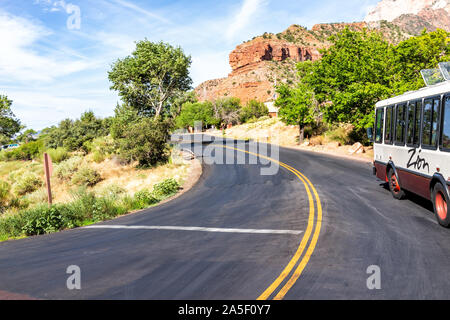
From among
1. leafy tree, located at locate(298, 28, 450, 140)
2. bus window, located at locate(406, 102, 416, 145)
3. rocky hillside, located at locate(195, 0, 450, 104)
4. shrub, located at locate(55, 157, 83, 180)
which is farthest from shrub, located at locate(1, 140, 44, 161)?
rocky hillside, located at locate(195, 0, 450, 104)

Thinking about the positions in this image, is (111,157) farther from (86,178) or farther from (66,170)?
(86,178)

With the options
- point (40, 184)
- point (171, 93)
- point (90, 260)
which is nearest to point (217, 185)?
point (90, 260)

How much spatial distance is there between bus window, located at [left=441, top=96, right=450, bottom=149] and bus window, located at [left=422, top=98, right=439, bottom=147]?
31 cm

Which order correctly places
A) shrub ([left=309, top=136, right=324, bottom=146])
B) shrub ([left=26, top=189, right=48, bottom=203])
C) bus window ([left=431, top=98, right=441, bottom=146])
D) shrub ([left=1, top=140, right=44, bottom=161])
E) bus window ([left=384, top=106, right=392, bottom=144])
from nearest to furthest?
1. bus window ([left=431, top=98, right=441, bottom=146])
2. bus window ([left=384, top=106, right=392, bottom=144])
3. shrub ([left=26, top=189, right=48, bottom=203])
4. shrub ([left=309, top=136, right=324, bottom=146])
5. shrub ([left=1, top=140, right=44, bottom=161])

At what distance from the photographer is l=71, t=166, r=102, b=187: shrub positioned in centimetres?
2516

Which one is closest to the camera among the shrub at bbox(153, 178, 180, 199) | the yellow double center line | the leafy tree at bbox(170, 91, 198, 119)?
the yellow double center line

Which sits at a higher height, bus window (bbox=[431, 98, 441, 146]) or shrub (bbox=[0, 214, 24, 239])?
bus window (bbox=[431, 98, 441, 146])

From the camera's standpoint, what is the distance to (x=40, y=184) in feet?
89.0

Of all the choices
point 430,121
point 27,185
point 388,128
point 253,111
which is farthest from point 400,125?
point 253,111

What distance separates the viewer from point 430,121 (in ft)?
27.3

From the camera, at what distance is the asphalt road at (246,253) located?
16.9 ft

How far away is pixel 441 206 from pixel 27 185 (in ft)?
92.7

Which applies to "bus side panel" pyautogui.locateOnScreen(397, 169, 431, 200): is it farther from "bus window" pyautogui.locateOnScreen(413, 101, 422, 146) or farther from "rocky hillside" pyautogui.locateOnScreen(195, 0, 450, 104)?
"rocky hillside" pyautogui.locateOnScreen(195, 0, 450, 104)
